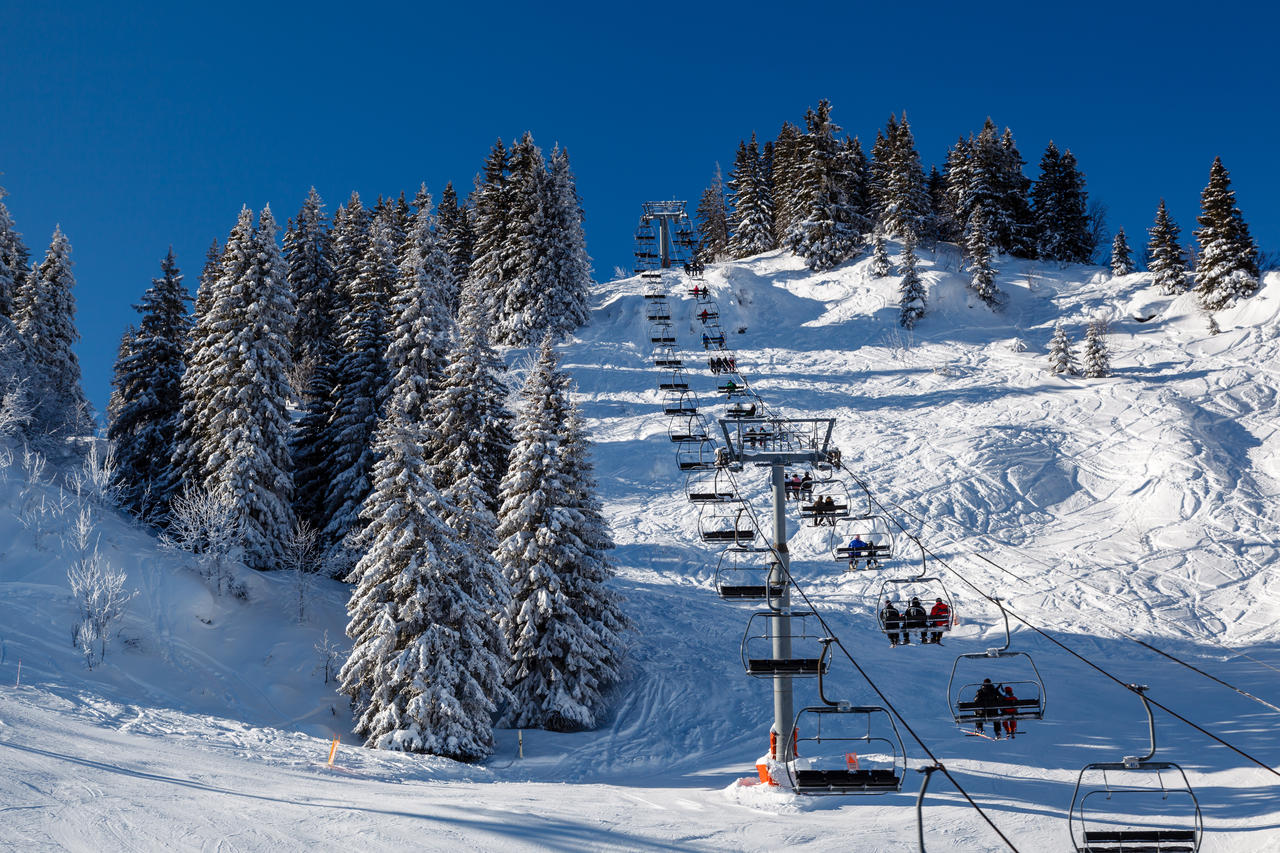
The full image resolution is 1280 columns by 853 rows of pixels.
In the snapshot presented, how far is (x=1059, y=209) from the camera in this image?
2835 inches

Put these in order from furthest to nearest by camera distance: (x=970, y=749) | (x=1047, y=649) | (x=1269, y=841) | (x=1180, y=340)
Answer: (x=1180, y=340) < (x=1047, y=649) < (x=970, y=749) < (x=1269, y=841)

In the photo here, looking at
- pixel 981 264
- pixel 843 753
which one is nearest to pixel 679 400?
pixel 843 753

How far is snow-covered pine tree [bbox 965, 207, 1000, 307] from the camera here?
59.9 metres

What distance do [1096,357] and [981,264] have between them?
14164 millimetres

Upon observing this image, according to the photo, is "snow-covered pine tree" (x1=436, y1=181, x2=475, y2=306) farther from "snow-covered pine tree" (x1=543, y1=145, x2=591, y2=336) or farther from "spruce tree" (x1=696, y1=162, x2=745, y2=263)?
"spruce tree" (x1=696, y1=162, x2=745, y2=263)

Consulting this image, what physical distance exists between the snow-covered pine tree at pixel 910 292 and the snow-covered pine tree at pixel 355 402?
34.3m

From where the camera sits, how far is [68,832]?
14211mm

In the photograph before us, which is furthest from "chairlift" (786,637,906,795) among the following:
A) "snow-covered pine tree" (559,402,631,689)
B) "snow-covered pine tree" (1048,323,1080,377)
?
"snow-covered pine tree" (1048,323,1080,377)

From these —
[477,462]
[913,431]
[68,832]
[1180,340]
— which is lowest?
[68,832]

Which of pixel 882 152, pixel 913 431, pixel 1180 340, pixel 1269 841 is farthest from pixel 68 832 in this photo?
pixel 882 152

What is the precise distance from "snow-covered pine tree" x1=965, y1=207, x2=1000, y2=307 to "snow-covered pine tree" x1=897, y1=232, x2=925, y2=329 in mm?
4204

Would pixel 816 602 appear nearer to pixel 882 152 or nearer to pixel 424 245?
pixel 424 245

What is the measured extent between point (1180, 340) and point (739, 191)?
4260 centimetres

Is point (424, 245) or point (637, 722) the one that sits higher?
point (424, 245)
